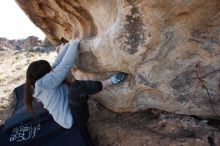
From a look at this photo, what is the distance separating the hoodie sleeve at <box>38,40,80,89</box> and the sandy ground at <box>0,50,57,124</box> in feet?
13.4

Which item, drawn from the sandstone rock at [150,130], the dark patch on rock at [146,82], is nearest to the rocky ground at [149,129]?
the sandstone rock at [150,130]

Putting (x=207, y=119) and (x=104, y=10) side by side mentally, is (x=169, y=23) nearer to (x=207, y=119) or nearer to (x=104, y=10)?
(x=104, y=10)

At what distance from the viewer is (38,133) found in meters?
5.05

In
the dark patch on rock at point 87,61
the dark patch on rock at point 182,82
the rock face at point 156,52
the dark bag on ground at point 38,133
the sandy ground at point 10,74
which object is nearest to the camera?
the rock face at point 156,52

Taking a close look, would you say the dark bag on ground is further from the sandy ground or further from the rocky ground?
the sandy ground

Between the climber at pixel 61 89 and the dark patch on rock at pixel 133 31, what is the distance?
25.9 inches

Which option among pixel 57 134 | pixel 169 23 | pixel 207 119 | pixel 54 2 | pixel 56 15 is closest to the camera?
pixel 169 23

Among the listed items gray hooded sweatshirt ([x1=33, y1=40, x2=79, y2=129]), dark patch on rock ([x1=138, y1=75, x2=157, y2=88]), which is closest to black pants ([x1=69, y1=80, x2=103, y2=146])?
gray hooded sweatshirt ([x1=33, y1=40, x2=79, y2=129])

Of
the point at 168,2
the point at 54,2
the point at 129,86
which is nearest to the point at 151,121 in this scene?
the point at 129,86

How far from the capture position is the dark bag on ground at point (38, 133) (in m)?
4.91

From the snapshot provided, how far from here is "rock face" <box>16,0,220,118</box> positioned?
4.00m

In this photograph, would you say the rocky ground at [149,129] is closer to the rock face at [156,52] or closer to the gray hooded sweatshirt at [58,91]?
the rock face at [156,52]

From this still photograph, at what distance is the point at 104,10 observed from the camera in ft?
15.9

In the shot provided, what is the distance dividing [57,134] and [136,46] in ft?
5.81
